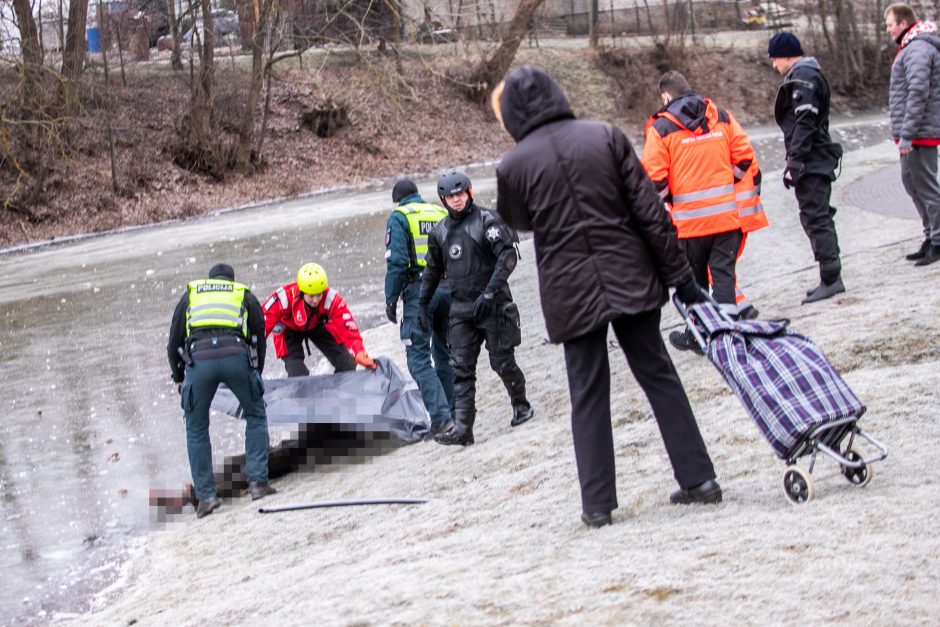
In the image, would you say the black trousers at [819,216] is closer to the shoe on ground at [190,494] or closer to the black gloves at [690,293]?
the black gloves at [690,293]

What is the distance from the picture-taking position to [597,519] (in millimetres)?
5719

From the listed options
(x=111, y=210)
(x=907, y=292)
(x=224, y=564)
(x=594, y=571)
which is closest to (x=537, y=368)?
(x=907, y=292)

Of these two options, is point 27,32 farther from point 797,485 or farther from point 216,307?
point 797,485

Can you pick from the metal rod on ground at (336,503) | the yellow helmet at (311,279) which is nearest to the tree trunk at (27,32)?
the yellow helmet at (311,279)

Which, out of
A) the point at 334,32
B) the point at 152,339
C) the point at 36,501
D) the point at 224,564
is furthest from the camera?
the point at 334,32

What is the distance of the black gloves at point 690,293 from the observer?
570 cm

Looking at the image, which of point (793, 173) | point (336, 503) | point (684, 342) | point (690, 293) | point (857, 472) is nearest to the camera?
point (857, 472)

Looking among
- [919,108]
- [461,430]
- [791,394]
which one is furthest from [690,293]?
[919,108]

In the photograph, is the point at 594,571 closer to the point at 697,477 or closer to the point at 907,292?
the point at 697,477

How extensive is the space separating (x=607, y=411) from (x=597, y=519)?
1.61ft

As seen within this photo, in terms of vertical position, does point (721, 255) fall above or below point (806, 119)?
below

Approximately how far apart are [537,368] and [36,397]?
16.4 ft

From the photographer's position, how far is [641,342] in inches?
222

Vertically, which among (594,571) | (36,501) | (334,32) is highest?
(334,32)
